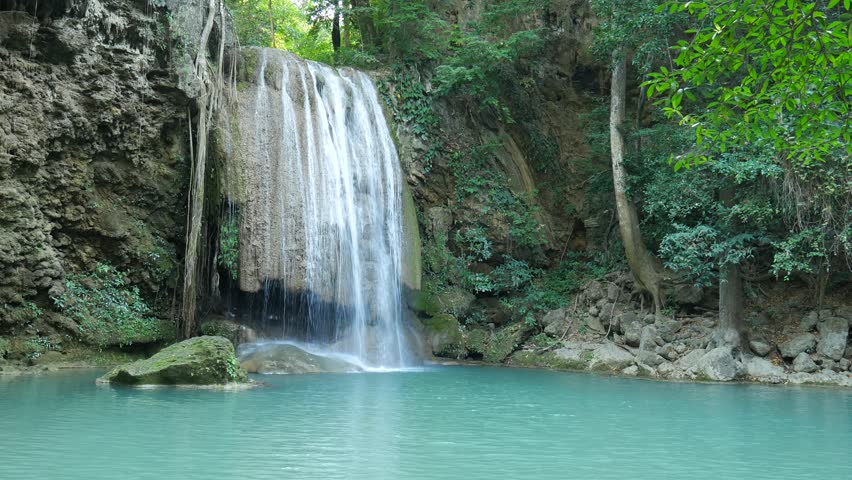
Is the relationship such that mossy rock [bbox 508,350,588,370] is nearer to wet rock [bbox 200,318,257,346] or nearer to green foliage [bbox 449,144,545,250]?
green foliage [bbox 449,144,545,250]

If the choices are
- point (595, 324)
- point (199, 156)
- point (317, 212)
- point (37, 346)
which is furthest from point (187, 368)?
point (595, 324)

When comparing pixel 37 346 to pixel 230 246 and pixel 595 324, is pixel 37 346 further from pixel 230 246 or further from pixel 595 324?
pixel 595 324

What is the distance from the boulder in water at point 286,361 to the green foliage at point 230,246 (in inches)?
61.5

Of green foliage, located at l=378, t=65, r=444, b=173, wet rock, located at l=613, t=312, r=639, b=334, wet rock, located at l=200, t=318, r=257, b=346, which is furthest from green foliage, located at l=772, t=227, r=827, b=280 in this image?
wet rock, located at l=200, t=318, r=257, b=346

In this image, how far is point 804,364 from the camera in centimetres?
1244

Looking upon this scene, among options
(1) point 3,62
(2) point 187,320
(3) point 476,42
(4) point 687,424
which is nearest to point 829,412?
(4) point 687,424

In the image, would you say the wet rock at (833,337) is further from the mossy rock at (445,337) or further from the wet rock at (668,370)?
the mossy rock at (445,337)

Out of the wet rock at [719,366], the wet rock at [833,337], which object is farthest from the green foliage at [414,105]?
the wet rock at [833,337]

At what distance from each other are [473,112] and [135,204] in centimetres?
880

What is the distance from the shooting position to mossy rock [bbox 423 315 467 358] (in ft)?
51.0

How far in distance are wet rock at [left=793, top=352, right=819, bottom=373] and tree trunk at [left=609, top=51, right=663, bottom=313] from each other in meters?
2.83

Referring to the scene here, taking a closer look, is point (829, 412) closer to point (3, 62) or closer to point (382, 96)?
point (382, 96)

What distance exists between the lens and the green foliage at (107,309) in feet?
40.9

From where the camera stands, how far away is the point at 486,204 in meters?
17.8
